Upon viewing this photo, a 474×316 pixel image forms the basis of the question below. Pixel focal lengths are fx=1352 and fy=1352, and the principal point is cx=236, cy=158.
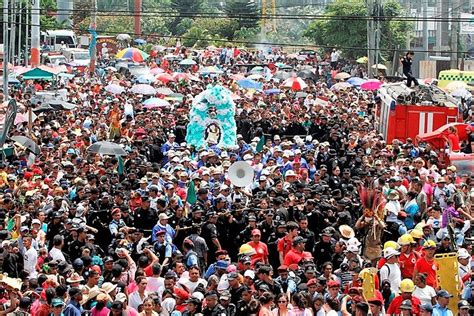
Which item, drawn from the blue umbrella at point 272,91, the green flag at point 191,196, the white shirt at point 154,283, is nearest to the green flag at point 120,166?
the green flag at point 191,196

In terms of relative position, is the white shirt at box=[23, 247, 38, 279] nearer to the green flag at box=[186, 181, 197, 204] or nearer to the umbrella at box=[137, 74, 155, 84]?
the green flag at box=[186, 181, 197, 204]

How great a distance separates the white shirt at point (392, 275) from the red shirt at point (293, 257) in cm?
142

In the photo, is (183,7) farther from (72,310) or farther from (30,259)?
(72,310)

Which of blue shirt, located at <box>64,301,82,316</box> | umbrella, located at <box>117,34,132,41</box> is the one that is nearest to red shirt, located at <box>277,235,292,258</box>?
blue shirt, located at <box>64,301,82,316</box>

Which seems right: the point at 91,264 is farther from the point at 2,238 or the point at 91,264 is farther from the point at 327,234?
the point at 327,234

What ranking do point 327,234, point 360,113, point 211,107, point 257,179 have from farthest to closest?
point 360,113 < point 211,107 < point 257,179 < point 327,234

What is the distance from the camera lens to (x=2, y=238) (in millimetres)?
18500

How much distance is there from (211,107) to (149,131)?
8.40ft

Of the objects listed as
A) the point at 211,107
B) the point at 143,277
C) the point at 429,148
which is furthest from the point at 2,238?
the point at 211,107

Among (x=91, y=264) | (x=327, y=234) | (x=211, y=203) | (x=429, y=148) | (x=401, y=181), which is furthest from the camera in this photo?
(x=429, y=148)

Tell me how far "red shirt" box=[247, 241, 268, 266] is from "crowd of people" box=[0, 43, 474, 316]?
0.03 m

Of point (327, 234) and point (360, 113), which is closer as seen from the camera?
point (327, 234)

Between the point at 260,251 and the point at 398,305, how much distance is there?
10.9 feet

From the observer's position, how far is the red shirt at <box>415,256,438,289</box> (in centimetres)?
1665
